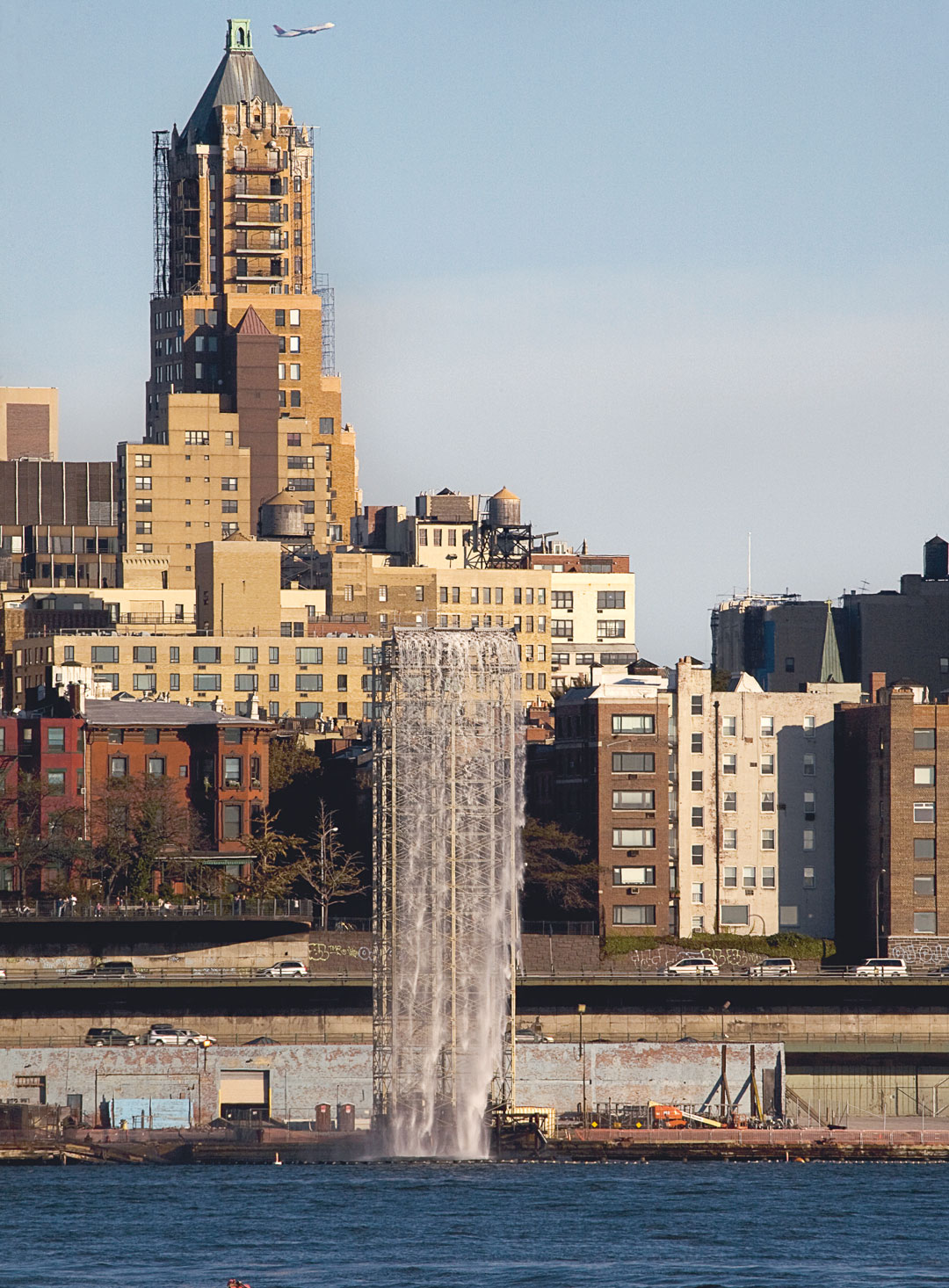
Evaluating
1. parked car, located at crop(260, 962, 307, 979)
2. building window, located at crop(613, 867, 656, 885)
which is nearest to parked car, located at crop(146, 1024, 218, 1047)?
parked car, located at crop(260, 962, 307, 979)

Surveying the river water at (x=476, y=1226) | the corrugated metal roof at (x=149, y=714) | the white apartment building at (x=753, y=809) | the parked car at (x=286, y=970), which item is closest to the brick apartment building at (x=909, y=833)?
the white apartment building at (x=753, y=809)

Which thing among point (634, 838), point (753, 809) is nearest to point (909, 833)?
point (753, 809)

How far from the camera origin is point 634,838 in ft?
579

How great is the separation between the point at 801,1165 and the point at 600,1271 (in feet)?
98.5

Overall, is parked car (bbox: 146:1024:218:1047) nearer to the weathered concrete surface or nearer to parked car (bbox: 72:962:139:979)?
the weathered concrete surface

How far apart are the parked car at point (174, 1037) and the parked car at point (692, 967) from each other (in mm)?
25023

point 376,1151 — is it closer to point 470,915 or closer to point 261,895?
point 470,915

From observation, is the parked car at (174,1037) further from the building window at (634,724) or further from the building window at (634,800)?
the building window at (634,724)

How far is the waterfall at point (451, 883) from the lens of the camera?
140 m

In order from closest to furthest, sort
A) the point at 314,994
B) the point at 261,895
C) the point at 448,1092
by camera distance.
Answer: the point at 448,1092, the point at 314,994, the point at 261,895

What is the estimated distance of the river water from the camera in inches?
4503

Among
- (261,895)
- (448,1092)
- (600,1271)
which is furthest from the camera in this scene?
(261,895)

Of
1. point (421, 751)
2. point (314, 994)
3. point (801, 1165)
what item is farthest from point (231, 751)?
point (801, 1165)

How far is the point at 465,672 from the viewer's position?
143625 millimetres
